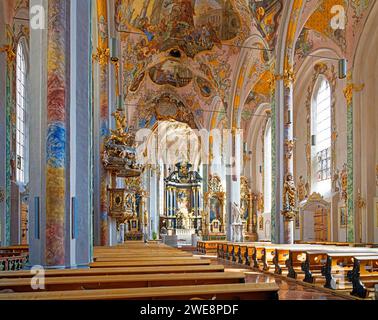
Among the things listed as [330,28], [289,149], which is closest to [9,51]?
[289,149]

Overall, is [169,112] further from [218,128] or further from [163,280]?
[163,280]

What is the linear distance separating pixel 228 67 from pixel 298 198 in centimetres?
723

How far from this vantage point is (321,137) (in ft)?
73.4

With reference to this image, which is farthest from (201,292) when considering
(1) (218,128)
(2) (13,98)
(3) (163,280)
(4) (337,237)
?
(1) (218,128)

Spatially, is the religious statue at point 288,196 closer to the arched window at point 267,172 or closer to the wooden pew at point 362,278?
the wooden pew at point 362,278

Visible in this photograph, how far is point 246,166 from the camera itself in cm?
2983

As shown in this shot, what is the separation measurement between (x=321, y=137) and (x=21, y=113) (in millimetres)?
13037

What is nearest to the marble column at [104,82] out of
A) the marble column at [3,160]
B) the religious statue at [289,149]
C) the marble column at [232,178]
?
the marble column at [3,160]

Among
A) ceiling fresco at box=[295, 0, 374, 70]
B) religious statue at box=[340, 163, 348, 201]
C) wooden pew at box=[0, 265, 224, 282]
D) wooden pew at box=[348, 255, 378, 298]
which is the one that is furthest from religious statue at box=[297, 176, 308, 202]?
wooden pew at box=[0, 265, 224, 282]

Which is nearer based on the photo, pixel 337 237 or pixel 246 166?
pixel 337 237

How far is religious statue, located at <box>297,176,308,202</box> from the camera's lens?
2297cm

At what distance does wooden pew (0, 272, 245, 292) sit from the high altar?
110 ft

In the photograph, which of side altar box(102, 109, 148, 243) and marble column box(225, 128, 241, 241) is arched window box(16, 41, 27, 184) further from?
marble column box(225, 128, 241, 241)

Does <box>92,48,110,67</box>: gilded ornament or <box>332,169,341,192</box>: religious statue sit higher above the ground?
<box>92,48,110,67</box>: gilded ornament
